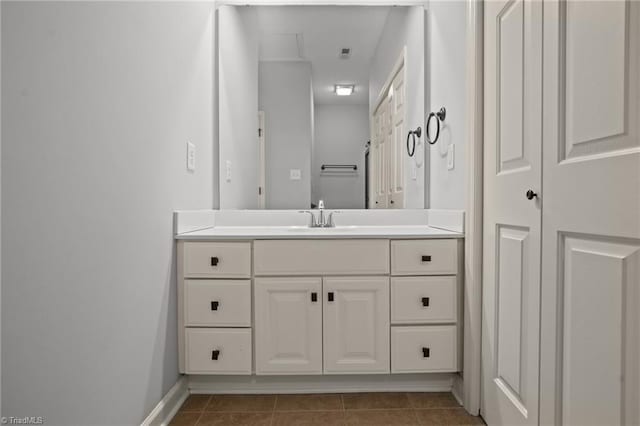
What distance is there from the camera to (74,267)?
3.07 ft

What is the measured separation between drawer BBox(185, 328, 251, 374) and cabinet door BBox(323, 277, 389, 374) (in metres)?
0.36

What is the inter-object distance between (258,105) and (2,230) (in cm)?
155

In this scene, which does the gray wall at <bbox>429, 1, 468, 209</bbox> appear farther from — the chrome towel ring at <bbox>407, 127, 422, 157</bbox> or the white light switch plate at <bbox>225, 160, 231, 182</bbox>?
the white light switch plate at <bbox>225, 160, 231, 182</bbox>

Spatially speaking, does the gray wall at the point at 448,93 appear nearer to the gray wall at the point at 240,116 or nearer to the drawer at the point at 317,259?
the drawer at the point at 317,259

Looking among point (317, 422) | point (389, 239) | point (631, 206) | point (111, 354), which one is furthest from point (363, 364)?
point (631, 206)

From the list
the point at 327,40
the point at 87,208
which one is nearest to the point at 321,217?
the point at 327,40

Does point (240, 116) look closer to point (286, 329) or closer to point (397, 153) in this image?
point (397, 153)

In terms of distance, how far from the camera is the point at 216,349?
161 centimetres

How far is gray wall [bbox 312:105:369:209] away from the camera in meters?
2.13

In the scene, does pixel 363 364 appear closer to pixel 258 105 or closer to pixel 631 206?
pixel 631 206

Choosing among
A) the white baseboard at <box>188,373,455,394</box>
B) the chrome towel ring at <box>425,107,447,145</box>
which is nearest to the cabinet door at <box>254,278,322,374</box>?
the white baseboard at <box>188,373,455,394</box>

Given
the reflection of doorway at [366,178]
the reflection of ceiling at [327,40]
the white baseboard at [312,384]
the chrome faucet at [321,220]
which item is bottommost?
the white baseboard at [312,384]

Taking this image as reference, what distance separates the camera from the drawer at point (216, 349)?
63.2 inches

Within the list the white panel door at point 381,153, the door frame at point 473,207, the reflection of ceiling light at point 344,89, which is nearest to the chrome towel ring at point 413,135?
the white panel door at point 381,153
